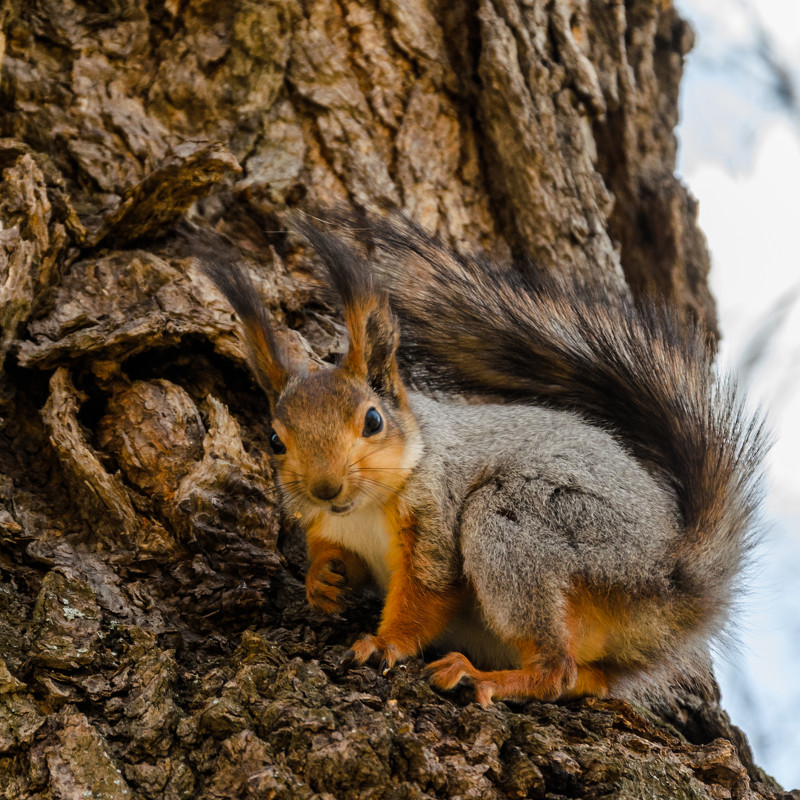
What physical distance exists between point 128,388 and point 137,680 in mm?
800

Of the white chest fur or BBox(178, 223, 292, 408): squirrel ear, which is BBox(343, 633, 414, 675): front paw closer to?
the white chest fur

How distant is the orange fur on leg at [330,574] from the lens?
78.1 inches

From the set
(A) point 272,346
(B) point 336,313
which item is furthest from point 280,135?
(A) point 272,346

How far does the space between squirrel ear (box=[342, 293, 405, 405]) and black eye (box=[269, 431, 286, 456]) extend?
0.88ft

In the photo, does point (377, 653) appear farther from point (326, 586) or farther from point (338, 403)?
point (338, 403)

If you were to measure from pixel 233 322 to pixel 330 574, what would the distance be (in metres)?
0.69

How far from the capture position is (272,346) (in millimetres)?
2191

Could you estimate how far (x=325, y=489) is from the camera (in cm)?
191

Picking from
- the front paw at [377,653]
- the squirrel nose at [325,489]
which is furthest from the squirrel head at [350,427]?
the front paw at [377,653]

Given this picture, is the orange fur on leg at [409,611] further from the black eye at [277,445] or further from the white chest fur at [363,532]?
the black eye at [277,445]

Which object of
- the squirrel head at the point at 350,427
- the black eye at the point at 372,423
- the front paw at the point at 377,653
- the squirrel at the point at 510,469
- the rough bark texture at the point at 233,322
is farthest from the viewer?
the black eye at the point at 372,423

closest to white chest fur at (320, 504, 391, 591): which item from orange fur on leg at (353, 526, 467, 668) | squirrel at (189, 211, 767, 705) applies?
squirrel at (189, 211, 767, 705)

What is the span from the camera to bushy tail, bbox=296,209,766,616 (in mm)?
2029

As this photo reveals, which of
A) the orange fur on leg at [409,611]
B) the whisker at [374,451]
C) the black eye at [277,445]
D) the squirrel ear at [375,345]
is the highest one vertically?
the squirrel ear at [375,345]
